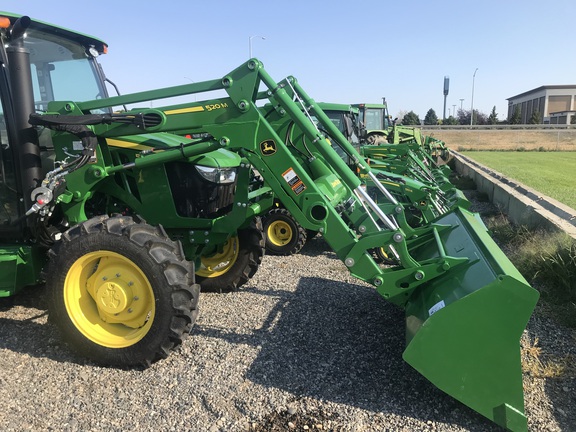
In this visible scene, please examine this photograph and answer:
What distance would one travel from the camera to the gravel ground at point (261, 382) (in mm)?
2922

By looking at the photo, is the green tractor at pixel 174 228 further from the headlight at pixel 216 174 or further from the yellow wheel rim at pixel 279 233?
the yellow wheel rim at pixel 279 233

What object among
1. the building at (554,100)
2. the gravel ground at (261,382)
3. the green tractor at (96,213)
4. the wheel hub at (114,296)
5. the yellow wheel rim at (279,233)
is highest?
the building at (554,100)

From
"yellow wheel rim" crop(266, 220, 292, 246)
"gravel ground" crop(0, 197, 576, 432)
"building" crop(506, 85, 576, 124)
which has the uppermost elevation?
"building" crop(506, 85, 576, 124)

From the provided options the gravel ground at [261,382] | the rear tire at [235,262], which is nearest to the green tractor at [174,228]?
the gravel ground at [261,382]

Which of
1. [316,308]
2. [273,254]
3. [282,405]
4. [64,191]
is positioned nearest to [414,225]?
[273,254]

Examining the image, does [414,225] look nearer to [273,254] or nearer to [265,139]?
[273,254]

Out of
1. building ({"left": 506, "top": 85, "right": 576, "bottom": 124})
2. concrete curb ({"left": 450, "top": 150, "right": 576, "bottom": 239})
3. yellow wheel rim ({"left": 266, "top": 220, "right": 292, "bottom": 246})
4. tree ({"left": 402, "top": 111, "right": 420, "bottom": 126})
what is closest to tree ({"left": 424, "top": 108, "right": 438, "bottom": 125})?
tree ({"left": 402, "top": 111, "right": 420, "bottom": 126})

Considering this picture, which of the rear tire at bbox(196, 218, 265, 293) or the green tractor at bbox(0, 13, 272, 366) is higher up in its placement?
the green tractor at bbox(0, 13, 272, 366)

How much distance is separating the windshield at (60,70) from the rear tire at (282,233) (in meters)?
2.85

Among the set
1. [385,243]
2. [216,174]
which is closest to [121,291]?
[216,174]

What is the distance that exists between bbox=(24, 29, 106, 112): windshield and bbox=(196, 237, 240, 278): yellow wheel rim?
2.11m

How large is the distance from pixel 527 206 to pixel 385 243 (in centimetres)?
501

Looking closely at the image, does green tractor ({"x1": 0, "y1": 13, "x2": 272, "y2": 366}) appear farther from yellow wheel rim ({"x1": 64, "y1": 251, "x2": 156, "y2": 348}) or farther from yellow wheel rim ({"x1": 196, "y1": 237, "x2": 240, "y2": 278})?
yellow wheel rim ({"x1": 196, "y1": 237, "x2": 240, "y2": 278})

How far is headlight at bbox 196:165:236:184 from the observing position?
4.44 meters
